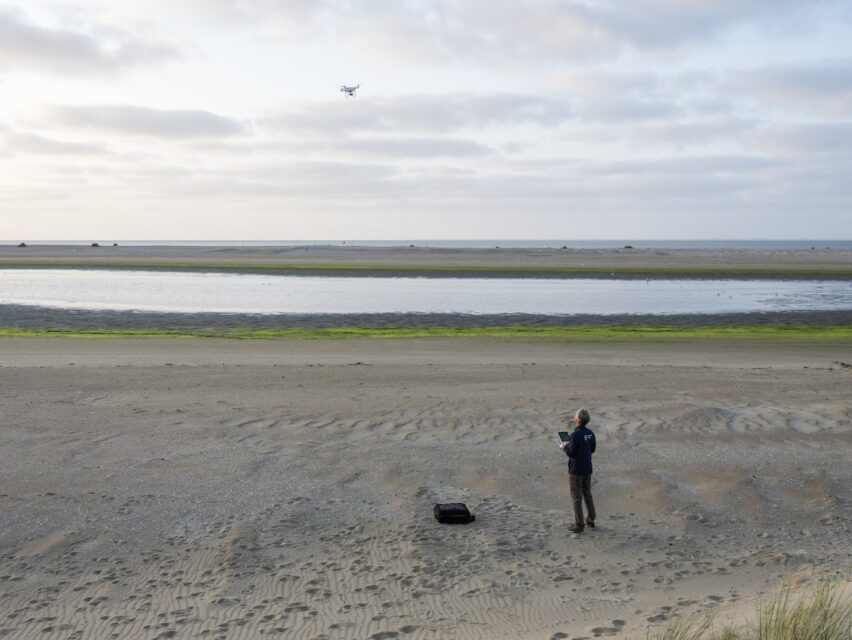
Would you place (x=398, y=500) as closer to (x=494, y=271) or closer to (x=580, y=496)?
(x=580, y=496)

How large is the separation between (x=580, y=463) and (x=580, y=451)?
141 mm

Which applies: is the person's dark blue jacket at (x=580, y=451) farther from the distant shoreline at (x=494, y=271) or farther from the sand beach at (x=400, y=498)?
the distant shoreline at (x=494, y=271)

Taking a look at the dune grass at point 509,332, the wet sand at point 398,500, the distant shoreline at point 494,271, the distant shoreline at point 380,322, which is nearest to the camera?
the wet sand at point 398,500

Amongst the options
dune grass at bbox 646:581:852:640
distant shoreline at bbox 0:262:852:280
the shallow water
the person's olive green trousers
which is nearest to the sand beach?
the person's olive green trousers

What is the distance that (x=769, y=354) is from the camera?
2408cm

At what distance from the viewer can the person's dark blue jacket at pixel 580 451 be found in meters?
9.55

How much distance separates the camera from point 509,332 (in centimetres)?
3086

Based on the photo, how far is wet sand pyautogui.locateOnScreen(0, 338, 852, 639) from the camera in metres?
7.75

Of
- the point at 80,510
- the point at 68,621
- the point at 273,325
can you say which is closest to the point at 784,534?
the point at 68,621

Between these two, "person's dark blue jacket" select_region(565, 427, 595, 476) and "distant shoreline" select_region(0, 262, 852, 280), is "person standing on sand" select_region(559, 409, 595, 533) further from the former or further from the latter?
"distant shoreline" select_region(0, 262, 852, 280)

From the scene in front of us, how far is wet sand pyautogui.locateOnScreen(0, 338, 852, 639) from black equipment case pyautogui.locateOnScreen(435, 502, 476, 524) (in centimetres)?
17

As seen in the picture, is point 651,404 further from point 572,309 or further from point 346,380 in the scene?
point 572,309

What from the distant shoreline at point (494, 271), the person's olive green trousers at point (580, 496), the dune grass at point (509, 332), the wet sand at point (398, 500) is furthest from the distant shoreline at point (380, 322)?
the distant shoreline at point (494, 271)

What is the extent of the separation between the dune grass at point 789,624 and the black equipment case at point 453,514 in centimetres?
320
